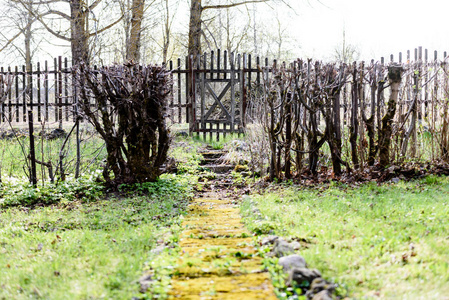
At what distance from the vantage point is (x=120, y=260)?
12.8 ft

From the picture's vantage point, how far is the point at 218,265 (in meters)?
3.66

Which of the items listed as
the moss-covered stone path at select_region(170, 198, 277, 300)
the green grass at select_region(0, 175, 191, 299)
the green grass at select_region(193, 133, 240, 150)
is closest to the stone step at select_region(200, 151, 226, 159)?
the green grass at select_region(193, 133, 240, 150)

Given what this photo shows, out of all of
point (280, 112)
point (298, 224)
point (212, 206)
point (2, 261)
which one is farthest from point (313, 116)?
point (2, 261)

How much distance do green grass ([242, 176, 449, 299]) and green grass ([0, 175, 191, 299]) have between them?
1.33 m

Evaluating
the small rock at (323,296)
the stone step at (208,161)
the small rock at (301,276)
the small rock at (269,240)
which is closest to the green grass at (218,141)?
the stone step at (208,161)

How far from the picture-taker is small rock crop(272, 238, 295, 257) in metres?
3.85

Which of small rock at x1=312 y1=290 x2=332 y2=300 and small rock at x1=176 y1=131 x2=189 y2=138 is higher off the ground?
small rock at x1=176 y1=131 x2=189 y2=138

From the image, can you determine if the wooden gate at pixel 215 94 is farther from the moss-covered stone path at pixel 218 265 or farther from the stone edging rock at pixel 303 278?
the stone edging rock at pixel 303 278

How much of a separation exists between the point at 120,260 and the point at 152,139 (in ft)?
13.1

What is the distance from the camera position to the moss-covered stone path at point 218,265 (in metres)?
3.20

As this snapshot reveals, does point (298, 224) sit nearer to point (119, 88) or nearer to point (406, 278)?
point (406, 278)

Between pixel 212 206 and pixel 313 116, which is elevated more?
pixel 313 116

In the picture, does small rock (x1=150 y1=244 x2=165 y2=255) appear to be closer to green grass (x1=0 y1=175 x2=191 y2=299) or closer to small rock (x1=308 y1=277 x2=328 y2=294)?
green grass (x1=0 y1=175 x2=191 y2=299)

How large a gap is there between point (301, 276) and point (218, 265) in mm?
774
